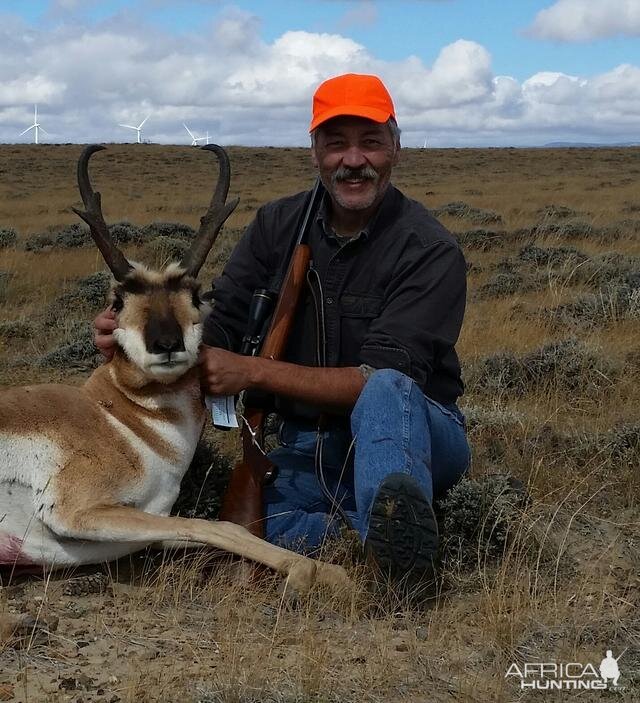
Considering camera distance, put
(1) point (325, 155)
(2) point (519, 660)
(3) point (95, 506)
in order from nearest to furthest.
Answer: (2) point (519, 660) → (3) point (95, 506) → (1) point (325, 155)

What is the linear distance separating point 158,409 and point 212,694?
1645 mm

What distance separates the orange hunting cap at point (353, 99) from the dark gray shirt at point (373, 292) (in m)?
0.50

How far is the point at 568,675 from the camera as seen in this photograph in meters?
3.10

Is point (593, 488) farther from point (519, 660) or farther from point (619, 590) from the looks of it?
point (519, 660)

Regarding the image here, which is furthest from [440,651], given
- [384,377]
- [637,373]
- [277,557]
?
[637,373]

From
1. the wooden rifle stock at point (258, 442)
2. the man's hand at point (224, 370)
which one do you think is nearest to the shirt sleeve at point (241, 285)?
the wooden rifle stock at point (258, 442)

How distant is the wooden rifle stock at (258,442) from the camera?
4297 mm

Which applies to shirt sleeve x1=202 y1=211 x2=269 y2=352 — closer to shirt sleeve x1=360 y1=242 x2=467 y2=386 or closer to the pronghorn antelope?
the pronghorn antelope

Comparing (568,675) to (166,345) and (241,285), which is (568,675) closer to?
(166,345)

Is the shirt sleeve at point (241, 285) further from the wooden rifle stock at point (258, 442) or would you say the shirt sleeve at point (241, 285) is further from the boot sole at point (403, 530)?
the boot sole at point (403, 530)

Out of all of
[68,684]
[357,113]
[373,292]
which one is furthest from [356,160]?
[68,684]

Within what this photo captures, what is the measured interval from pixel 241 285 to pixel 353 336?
0.89 metres

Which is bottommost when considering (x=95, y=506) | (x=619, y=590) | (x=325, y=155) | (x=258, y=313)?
(x=619, y=590)

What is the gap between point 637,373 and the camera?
724 centimetres
